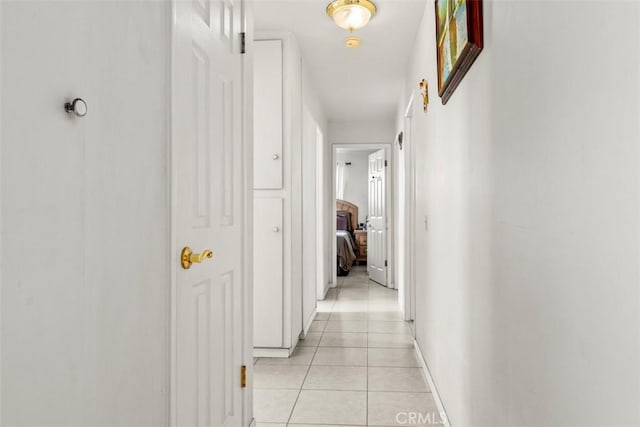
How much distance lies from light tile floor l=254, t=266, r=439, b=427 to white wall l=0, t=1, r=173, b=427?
4.34 ft

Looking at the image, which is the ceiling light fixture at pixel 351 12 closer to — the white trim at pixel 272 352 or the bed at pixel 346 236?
the white trim at pixel 272 352

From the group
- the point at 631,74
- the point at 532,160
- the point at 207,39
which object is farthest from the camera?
the point at 207,39

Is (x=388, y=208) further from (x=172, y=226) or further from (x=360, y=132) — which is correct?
(x=172, y=226)

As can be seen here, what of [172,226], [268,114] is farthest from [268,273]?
[172,226]

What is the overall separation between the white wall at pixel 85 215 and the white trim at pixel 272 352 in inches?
83.0

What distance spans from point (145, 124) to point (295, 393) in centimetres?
199

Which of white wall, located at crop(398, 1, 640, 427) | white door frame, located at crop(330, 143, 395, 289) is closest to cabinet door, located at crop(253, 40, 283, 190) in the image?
white wall, located at crop(398, 1, 640, 427)

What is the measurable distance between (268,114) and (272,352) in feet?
5.76

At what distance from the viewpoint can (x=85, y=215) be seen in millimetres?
879

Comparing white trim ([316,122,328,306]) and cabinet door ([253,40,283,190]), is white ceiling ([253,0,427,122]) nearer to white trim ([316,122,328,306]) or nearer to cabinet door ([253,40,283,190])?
cabinet door ([253,40,283,190])

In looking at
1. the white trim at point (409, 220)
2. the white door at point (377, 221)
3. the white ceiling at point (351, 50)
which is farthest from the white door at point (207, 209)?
the white door at point (377, 221)

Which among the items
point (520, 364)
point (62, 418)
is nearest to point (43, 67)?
point (62, 418)

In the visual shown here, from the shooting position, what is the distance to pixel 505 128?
1275mm

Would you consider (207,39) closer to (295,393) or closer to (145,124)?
(145,124)
